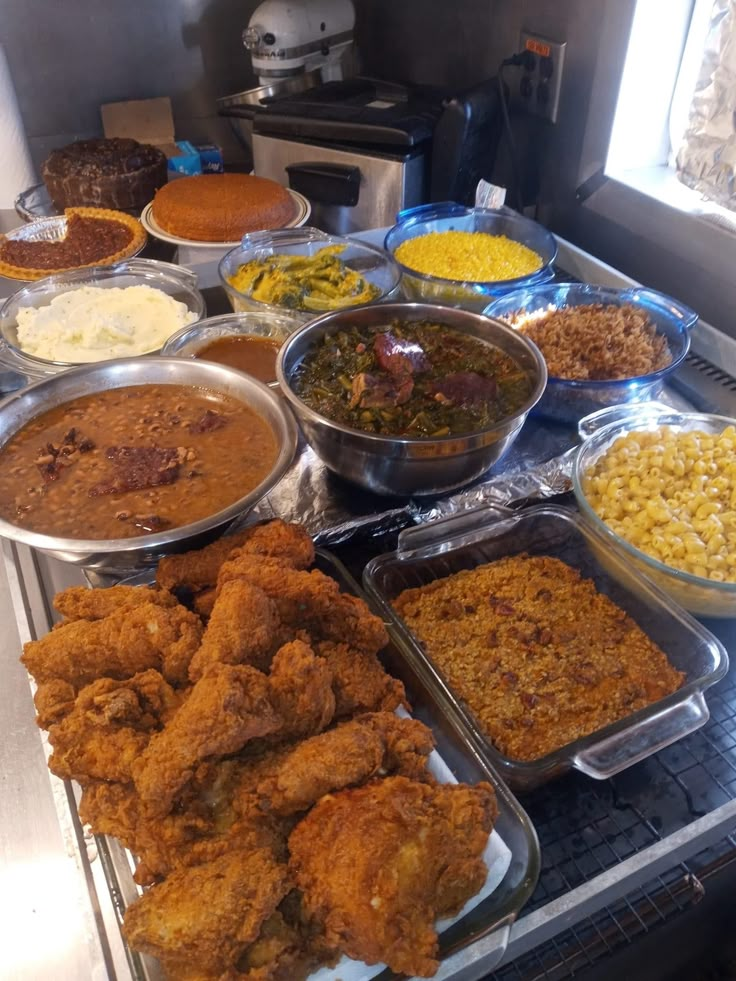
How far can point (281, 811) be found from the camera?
43.9 inches

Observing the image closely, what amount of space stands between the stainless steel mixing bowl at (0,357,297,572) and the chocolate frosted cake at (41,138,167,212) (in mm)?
1761

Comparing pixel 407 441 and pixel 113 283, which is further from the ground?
pixel 407 441

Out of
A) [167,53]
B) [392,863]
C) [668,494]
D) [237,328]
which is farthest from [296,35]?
[392,863]

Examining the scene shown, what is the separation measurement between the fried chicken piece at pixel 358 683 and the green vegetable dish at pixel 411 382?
567mm

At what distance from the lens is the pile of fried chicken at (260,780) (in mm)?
998

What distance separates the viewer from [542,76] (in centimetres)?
305

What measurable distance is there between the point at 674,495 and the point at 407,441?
703mm

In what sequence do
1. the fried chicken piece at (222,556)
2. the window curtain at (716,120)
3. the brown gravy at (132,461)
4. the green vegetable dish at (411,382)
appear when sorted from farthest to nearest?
the window curtain at (716,120) < the green vegetable dish at (411,382) < the brown gravy at (132,461) < the fried chicken piece at (222,556)

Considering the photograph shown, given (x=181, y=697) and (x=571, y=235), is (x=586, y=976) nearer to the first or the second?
(x=181, y=697)

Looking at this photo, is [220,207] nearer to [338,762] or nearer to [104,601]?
[104,601]

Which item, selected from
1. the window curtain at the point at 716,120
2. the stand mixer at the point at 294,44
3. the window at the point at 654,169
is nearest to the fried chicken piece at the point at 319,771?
the window at the point at 654,169

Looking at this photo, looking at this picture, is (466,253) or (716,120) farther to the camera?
(466,253)

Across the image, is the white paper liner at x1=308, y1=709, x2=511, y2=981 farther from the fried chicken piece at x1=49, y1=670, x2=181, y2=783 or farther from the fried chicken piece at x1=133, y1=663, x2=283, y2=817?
the fried chicken piece at x1=49, y1=670, x2=181, y2=783

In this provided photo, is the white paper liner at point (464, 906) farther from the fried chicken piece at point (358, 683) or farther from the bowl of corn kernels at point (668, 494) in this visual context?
the bowl of corn kernels at point (668, 494)
